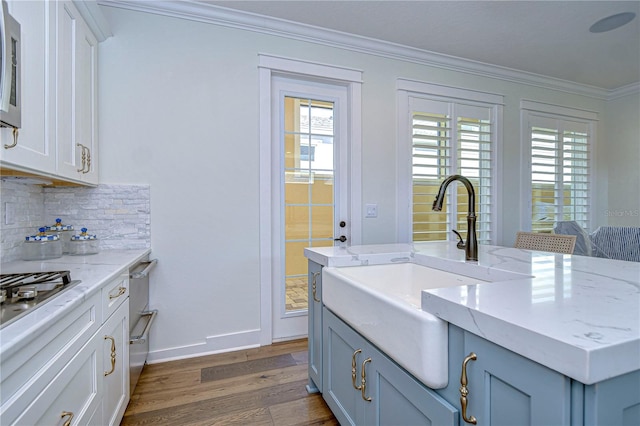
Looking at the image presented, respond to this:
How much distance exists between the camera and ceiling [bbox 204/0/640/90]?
93.2 inches

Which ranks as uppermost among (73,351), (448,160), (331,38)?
(331,38)

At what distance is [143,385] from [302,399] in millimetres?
1010

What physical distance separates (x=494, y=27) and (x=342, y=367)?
2.95m

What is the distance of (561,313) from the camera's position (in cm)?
65

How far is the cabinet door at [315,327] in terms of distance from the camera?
1.66 meters

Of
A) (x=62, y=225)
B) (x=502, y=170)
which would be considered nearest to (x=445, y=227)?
(x=502, y=170)

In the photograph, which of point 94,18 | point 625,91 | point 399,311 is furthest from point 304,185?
point 625,91

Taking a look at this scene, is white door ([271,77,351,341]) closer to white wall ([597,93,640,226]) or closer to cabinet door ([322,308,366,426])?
cabinet door ([322,308,366,426])

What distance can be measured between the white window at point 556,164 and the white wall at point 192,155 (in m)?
2.78

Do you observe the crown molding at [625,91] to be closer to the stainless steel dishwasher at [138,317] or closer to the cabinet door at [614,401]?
the cabinet door at [614,401]

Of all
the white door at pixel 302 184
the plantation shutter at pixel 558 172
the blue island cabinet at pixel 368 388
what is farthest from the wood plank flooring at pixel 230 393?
the plantation shutter at pixel 558 172

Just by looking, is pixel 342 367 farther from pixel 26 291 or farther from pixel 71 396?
pixel 26 291

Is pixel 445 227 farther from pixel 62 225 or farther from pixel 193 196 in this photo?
pixel 62 225

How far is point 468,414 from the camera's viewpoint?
732 mm
